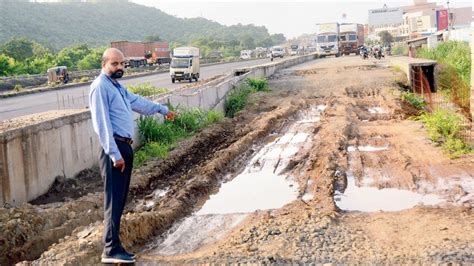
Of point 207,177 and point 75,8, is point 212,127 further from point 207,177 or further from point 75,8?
point 75,8

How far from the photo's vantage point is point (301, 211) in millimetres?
7461

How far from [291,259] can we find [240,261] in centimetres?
48

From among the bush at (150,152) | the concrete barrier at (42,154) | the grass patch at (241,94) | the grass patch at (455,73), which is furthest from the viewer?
the grass patch at (241,94)

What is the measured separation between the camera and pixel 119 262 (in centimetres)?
561

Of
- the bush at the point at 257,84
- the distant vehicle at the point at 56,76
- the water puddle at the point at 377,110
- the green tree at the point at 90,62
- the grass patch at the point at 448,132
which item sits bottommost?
the water puddle at the point at 377,110

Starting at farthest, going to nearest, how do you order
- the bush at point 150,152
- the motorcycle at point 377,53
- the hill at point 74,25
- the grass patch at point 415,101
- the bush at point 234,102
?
1. the hill at point 74,25
2. the motorcycle at point 377,53
3. the bush at point 234,102
4. the grass patch at point 415,101
5. the bush at point 150,152

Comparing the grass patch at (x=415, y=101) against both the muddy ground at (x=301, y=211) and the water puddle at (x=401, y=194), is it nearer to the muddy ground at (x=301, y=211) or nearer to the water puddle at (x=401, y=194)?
the muddy ground at (x=301, y=211)

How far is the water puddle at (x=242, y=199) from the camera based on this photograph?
266 inches

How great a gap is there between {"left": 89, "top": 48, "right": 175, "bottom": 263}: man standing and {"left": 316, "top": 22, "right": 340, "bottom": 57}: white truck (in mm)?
57205

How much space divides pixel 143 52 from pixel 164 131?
5381 cm

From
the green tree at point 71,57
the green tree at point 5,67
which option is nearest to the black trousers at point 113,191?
the green tree at point 5,67

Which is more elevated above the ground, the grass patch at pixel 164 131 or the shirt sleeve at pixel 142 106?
the shirt sleeve at pixel 142 106

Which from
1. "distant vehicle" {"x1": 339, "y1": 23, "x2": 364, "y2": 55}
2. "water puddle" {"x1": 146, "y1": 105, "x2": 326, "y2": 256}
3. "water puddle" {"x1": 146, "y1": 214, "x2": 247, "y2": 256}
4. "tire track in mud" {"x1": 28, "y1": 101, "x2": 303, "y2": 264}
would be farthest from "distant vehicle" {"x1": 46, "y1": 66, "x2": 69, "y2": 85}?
"water puddle" {"x1": 146, "y1": 214, "x2": 247, "y2": 256}

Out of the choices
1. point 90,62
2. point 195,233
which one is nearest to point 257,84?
point 195,233
